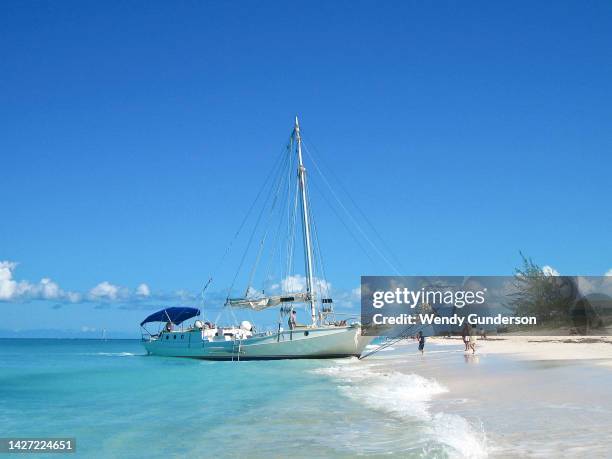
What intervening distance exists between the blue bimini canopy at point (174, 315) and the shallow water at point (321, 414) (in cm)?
2917

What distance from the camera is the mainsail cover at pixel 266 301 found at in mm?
45781

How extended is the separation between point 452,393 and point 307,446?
804cm

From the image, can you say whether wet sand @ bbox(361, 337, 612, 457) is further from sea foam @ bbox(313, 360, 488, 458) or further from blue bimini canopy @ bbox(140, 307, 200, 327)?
blue bimini canopy @ bbox(140, 307, 200, 327)

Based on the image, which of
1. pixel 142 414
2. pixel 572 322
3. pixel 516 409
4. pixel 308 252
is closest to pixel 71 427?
pixel 142 414

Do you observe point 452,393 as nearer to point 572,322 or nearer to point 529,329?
point 572,322

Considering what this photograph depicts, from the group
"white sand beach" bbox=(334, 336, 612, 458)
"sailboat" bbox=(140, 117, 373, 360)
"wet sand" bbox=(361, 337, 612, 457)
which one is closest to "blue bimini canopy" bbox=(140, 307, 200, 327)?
"sailboat" bbox=(140, 117, 373, 360)

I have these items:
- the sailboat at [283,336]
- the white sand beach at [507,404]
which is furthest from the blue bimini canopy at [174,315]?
the white sand beach at [507,404]

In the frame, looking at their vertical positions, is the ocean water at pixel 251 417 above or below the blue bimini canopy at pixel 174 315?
below

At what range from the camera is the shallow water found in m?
12.7

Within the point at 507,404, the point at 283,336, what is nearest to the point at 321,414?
the point at 507,404

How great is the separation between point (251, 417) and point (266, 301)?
29.5 m

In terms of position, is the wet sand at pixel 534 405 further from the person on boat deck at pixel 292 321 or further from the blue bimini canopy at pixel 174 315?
the blue bimini canopy at pixel 174 315

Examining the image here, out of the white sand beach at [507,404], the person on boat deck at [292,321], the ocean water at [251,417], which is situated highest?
the person on boat deck at [292,321]

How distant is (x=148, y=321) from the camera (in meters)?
62.3
